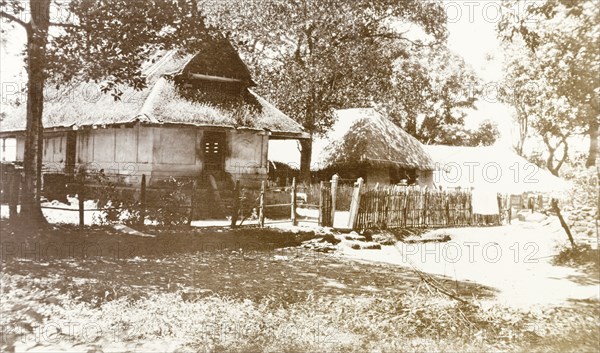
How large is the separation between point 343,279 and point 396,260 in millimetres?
2289

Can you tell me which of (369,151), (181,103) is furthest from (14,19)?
(369,151)

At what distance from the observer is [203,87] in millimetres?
15961

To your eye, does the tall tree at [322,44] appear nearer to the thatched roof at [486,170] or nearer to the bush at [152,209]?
the bush at [152,209]

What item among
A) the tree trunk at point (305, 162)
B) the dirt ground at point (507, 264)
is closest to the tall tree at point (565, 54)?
the dirt ground at point (507, 264)

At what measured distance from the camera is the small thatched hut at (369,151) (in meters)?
23.2

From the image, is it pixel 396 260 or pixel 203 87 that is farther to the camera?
pixel 203 87

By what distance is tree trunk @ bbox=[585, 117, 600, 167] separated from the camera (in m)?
4.92

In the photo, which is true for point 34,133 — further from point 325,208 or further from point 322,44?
point 322,44

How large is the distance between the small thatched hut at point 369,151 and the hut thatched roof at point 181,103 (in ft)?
21.6

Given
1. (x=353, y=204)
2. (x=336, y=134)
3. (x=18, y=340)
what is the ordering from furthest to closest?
(x=336, y=134)
(x=353, y=204)
(x=18, y=340)

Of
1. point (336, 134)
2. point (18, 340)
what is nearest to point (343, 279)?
point (18, 340)

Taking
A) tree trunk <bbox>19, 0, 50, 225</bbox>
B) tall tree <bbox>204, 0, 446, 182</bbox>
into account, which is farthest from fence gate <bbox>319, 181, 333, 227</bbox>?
tree trunk <bbox>19, 0, 50, 225</bbox>

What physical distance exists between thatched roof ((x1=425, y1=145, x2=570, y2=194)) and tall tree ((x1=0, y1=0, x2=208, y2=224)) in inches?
582

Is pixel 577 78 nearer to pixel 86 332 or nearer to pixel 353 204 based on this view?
pixel 86 332
